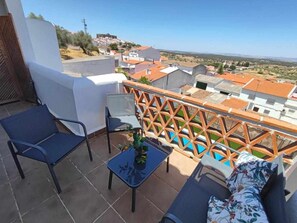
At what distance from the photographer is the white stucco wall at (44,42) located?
14.6 ft

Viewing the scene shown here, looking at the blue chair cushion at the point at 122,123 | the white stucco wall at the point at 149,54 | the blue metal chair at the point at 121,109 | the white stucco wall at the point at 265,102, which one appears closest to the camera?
the blue chair cushion at the point at 122,123

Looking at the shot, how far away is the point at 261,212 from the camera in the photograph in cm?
74

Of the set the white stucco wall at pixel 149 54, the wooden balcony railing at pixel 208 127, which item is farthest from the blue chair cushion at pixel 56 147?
the white stucco wall at pixel 149 54

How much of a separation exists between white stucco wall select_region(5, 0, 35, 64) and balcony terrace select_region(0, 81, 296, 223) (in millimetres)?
2089

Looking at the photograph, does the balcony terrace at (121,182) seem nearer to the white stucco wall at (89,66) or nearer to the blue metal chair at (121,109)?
the blue metal chair at (121,109)

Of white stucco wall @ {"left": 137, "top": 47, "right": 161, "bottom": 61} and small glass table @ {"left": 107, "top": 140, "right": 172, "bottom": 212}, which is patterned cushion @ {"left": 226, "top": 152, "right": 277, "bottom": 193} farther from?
white stucco wall @ {"left": 137, "top": 47, "right": 161, "bottom": 61}

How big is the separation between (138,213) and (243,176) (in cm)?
109

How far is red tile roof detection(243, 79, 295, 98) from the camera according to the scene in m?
16.6

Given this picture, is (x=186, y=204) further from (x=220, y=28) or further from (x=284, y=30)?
(x=220, y=28)

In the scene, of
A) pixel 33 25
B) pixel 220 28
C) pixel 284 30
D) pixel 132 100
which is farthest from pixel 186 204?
pixel 220 28

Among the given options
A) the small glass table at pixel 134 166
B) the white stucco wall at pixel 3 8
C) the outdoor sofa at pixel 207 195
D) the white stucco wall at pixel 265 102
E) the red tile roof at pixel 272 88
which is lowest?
the white stucco wall at pixel 265 102

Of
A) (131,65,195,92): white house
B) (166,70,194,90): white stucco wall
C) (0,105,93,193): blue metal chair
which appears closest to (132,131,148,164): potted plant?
(0,105,93,193): blue metal chair

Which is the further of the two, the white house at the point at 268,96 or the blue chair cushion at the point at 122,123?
the white house at the point at 268,96

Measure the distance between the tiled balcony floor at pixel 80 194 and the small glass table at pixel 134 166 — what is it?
154 mm
